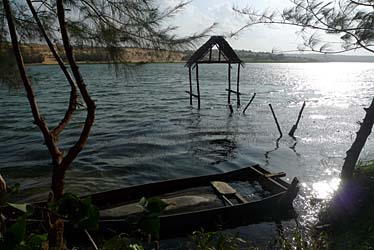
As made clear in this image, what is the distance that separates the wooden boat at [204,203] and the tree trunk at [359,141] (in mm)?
1361

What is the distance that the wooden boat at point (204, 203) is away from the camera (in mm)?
7637

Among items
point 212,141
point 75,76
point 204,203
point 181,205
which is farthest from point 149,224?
point 212,141

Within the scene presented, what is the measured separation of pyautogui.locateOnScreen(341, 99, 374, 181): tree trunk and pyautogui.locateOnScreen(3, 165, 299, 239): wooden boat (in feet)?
4.41

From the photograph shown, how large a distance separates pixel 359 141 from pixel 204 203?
4200 mm

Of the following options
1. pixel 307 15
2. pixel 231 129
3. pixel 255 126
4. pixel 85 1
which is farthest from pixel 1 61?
pixel 255 126

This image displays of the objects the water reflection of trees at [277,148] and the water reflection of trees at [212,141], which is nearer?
the water reflection of trees at [277,148]

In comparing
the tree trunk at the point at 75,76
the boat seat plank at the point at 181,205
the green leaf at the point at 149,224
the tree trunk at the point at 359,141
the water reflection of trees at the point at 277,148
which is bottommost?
the water reflection of trees at the point at 277,148

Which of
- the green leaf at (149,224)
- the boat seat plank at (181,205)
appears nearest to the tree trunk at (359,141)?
the boat seat plank at (181,205)

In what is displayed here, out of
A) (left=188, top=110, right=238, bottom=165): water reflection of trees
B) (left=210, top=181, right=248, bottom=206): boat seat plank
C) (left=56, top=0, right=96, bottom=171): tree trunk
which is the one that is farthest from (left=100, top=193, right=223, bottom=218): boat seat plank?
(left=188, top=110, right=238, bottom=165): water reflection of trees

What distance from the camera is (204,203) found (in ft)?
30.1

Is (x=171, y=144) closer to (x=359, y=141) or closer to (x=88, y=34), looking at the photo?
(x=359, y=141)

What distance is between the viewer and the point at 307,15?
6.36m

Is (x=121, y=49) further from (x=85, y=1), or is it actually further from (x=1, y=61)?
(x=1, y=61)

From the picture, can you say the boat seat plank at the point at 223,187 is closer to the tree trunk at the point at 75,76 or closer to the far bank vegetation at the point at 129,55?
the far bank vegetation at the point at 129,55
